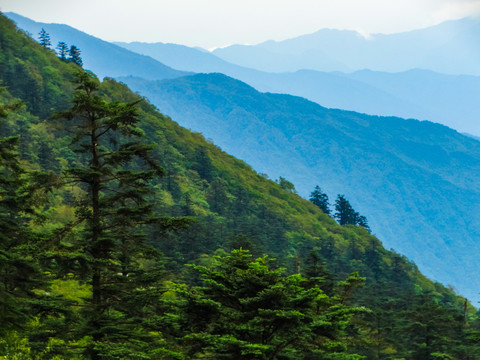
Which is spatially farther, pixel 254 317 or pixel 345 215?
pixel 345 215

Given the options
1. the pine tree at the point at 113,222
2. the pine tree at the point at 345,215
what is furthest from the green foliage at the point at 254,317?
the pine tree at the point at 345,215

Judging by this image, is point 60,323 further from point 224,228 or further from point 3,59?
point 3,59

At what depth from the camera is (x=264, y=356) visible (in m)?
12.3

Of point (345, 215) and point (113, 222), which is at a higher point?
point (345, 215)

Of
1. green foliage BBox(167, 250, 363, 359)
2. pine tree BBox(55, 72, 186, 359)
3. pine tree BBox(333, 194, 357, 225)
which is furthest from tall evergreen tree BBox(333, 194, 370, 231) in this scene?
pine tree BBox(55, 72, 186, 359)

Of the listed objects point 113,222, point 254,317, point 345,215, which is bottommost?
point 254,317

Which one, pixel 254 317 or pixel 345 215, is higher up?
pixel 345 215

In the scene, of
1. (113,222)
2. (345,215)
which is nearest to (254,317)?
(113,222)

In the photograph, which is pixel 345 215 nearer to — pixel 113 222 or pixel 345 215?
pixel 345 215

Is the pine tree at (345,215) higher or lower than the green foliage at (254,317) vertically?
higher

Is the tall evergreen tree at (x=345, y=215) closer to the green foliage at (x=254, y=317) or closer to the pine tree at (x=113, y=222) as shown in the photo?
the green foliage at (x=254, y=317)

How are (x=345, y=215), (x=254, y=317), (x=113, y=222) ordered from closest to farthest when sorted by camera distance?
(x=254, y=317)
(x=113, y=222)
(x=345, y=215)

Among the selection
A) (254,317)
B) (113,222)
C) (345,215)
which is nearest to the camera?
(254,317)

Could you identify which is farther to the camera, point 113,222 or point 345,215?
point 345,215
